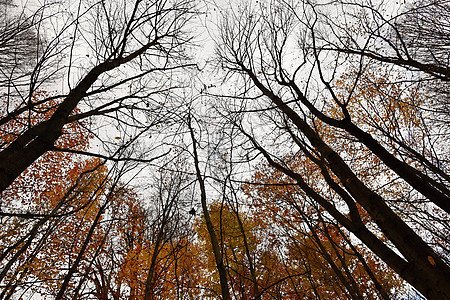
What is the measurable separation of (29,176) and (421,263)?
38.1 feet

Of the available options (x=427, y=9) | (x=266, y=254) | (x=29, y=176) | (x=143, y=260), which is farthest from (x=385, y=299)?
(x=29, y=176)

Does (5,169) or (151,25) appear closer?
(5,169)

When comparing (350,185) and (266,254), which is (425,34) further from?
(266,254)

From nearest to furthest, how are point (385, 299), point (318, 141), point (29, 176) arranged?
point (318, 141) < point (385, 299) < point (29, 176)

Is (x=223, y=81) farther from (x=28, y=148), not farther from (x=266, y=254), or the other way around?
(x=266, y=254)

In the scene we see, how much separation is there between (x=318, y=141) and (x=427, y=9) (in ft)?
17.7

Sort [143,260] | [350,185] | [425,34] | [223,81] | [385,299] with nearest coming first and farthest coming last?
1. [350,185]
2. [385,299]
3. [425,34]
4. [223,81]
5. [143,260]

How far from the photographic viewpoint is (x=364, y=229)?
6.15 feet

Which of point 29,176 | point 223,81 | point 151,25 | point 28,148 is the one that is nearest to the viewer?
point 28,148

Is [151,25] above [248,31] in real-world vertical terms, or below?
below

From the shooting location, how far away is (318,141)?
269 centimetres

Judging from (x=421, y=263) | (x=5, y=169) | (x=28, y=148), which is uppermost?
(x=28, y=148)

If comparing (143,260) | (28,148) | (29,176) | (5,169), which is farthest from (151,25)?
(143,260)

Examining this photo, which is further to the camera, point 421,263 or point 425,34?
point 425,34
